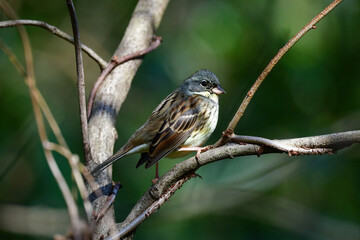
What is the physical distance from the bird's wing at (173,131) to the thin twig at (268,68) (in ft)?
4.04

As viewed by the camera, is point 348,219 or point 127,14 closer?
point 348,219

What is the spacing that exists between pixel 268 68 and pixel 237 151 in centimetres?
38

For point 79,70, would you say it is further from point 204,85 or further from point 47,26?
point 204,85

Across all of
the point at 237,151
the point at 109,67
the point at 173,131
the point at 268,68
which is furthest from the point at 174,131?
the point at 268,68

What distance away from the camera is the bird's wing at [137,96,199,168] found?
136 inches

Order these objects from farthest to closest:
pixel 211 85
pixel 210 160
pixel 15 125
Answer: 1. pixel 15 125
2. pixel 211 85
3. pixel 210 160

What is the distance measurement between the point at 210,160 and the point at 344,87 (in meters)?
3.30

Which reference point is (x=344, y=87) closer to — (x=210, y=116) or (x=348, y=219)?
(x=348, y=219)

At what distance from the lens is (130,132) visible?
5.29 meters

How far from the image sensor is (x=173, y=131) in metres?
3.71

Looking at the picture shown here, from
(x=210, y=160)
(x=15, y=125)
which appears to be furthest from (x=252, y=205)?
(x=210, y=160)

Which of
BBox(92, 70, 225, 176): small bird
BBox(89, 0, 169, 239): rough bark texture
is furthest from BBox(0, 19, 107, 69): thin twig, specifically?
BBox(92, 70, 225, 176): small bird

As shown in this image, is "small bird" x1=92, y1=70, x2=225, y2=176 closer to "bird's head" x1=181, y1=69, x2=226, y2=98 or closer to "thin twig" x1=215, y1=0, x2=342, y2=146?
"bird's head" x1=181, y1=69, x2=226, y2=98

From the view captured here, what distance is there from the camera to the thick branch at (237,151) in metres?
1.91
